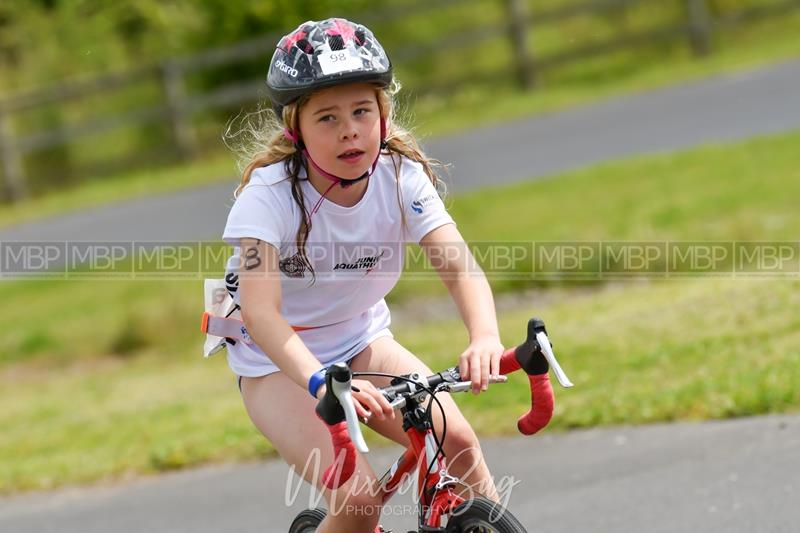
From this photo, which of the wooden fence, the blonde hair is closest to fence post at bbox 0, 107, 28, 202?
the wooden fence

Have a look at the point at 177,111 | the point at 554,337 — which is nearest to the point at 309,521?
the point at 554,337

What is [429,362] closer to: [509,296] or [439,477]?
[509,296]

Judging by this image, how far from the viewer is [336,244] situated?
4242 millimetres

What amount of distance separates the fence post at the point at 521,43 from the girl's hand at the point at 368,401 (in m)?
16.6

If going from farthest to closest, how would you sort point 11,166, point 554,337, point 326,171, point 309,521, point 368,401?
point 11,166, point 554,337, point 309,521, point 326,171, point 368,401

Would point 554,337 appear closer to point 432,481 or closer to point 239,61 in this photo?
point 432,481

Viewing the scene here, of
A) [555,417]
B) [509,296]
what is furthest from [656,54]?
[555,417]

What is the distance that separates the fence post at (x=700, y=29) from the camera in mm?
19375

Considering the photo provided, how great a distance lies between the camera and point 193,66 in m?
19.5

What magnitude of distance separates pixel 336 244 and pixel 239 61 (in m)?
16.6

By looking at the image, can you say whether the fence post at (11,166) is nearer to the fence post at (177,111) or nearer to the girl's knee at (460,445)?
the fence post at (177,111)

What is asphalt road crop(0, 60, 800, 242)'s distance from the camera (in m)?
14.5

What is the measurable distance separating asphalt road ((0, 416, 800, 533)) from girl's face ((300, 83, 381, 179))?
5.05 feet

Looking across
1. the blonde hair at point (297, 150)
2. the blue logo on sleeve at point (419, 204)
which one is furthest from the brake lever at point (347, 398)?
the blue logo on sleeve at point (419, 204)
